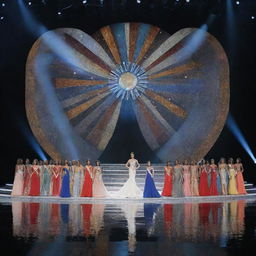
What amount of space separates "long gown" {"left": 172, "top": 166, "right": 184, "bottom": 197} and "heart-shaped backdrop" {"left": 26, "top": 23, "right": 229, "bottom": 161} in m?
3.94

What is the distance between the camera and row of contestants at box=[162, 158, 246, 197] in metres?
Result: 13.1

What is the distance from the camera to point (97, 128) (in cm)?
1769

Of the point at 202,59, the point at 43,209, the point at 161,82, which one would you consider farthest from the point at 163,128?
the point at 43,209

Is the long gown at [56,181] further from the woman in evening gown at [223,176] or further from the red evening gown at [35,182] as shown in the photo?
the woman in evening gown at [223,176]

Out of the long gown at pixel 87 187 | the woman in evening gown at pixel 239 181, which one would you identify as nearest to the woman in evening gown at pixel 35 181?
the long gown at pixel 87 187

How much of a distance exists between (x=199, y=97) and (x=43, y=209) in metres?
9.45

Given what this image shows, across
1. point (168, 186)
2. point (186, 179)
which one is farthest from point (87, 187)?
point (186, 179)

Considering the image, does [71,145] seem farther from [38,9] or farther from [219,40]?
[219,40]

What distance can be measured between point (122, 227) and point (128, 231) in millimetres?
395

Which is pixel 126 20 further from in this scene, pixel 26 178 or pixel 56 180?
pixel 26 178

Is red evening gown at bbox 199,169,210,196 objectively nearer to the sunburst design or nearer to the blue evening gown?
the blue evening gown

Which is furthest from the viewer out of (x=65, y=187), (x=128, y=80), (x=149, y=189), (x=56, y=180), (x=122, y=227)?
(x=128, y=80)

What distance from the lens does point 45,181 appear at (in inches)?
532

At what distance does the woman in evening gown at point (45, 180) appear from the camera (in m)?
13.4
